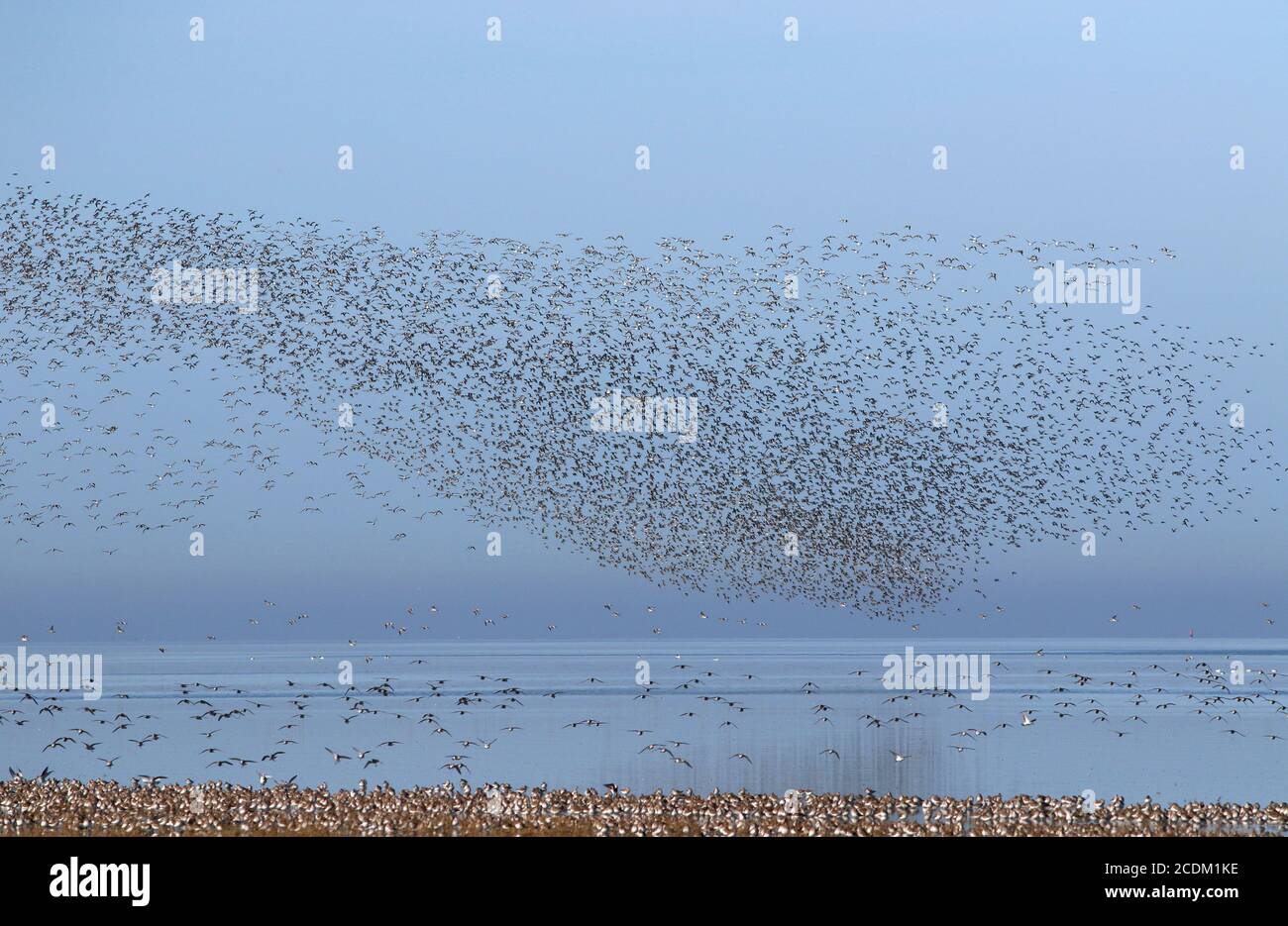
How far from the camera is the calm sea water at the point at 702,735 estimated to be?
96.5 ft

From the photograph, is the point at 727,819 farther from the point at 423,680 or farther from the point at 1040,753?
the point at 423,680

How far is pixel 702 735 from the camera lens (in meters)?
39.1
